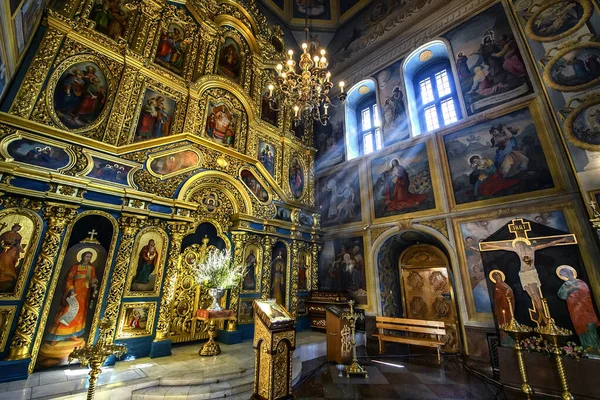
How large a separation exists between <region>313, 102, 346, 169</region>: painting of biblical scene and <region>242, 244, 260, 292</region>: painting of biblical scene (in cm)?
514

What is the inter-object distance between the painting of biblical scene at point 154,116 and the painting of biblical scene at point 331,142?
20.5ft

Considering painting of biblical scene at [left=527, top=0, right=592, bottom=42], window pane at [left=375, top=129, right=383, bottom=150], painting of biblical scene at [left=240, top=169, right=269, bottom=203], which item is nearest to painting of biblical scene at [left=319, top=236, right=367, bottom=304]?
painting of biblical scene at [left=240, top=169, right=269, bottom=203]

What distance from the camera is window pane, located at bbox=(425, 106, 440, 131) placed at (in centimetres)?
855

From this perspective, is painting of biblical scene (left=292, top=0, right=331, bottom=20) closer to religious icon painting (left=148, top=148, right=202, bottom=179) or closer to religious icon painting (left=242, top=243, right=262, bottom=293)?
religious icon painting (left=148, top=148, right=202, bottom=179)

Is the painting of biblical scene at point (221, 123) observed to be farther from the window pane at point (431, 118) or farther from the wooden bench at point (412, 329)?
the wooden bench at point (412, 329)

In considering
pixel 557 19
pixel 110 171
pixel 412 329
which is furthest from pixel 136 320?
pixel 557 19

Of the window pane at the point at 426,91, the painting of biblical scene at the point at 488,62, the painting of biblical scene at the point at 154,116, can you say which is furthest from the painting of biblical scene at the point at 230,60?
the painting of biblical scene at the point at 488,62

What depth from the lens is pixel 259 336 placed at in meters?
3.86

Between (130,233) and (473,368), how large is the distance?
7846 mm

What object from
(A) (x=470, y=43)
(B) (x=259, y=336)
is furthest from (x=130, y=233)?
(A) (x=470, y=43)

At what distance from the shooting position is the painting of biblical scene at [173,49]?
7.29 m

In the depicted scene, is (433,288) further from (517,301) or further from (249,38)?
(249,38)

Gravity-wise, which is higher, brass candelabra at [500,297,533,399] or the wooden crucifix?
the wooden crucifix

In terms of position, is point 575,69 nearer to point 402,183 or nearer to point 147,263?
point 402,183
